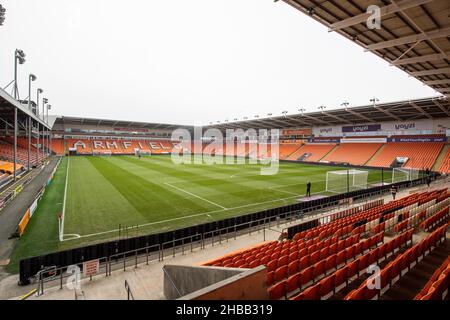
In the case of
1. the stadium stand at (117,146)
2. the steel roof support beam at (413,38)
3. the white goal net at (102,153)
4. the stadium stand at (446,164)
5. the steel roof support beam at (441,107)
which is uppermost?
the steel roof support beam at (441,107)

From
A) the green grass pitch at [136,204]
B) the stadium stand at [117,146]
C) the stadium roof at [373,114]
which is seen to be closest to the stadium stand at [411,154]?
the stadium roof at [373,114]

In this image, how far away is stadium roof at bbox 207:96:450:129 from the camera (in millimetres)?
33594

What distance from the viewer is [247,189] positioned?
23.4 meters

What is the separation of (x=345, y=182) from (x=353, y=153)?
81.5 feet

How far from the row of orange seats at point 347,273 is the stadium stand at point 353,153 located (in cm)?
4024

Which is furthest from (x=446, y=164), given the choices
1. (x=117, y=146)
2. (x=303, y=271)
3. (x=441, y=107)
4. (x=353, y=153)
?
(x=117, y=146)

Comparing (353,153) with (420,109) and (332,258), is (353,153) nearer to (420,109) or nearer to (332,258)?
(420,109)

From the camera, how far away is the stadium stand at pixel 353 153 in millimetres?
44469

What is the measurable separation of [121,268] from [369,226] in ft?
31.1

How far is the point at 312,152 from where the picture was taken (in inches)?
2147

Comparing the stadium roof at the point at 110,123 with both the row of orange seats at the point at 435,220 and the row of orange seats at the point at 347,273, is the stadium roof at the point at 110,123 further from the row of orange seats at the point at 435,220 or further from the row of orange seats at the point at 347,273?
the row of orange seats at the point at 435,220
